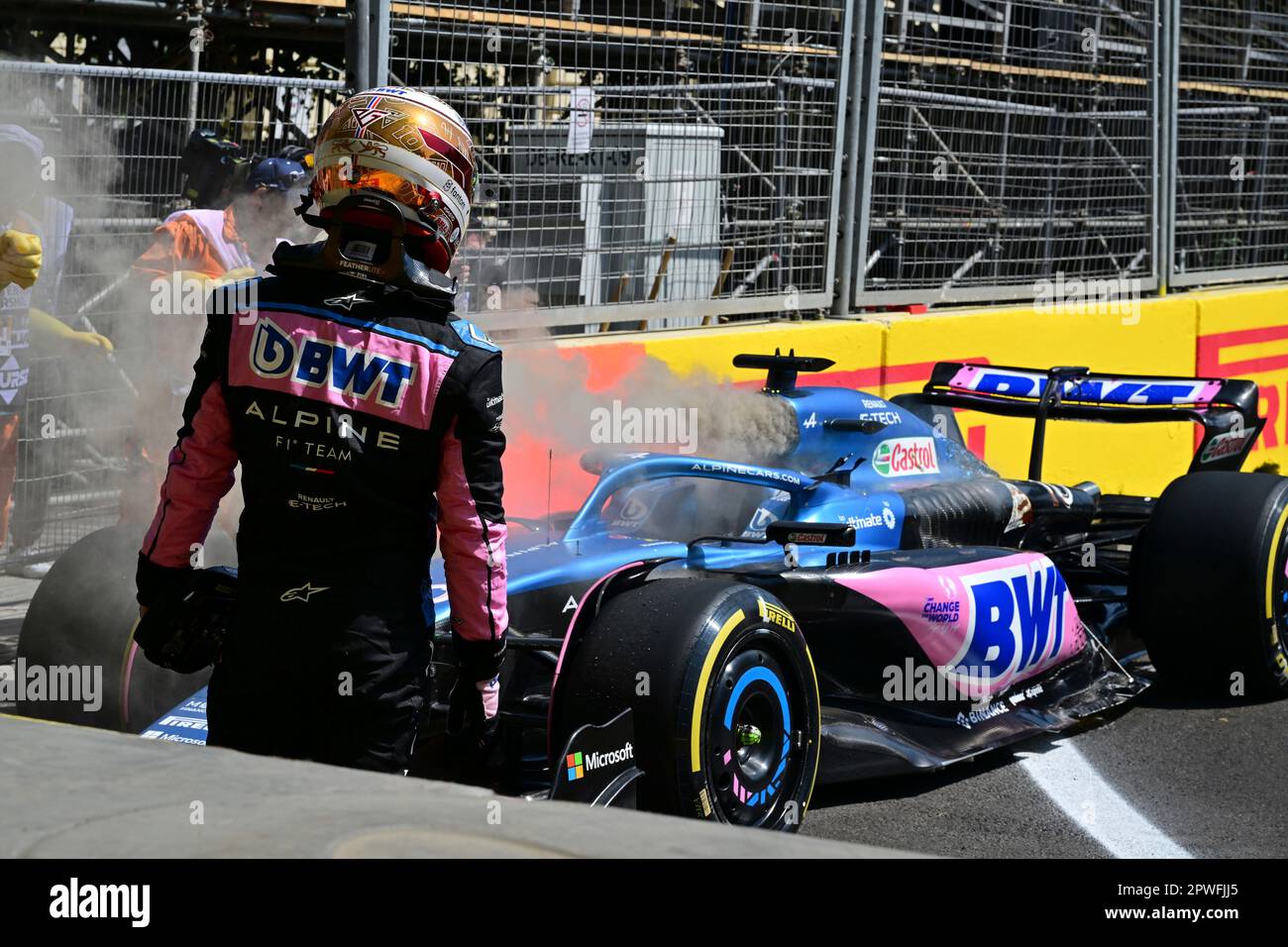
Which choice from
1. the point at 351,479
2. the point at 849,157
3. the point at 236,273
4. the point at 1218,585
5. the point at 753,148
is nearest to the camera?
the point at 351,479

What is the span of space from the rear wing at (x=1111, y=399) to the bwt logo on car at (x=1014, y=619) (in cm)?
120

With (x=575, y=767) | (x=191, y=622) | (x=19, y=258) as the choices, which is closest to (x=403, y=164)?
(x=191, y=622)

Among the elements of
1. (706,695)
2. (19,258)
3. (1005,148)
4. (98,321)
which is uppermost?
(1005,148)

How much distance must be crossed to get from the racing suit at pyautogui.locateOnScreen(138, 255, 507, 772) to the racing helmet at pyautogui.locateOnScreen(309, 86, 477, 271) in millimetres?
159

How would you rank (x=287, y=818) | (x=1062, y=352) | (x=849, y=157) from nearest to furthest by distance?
(x=287, y=818) < (x=849, y=157) < (x=1062, y=352)

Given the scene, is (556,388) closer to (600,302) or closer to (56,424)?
(600,302)

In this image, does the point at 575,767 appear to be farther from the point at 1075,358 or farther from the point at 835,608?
the point at 1075,358

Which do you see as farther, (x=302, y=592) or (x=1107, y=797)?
(x=1107, y=797)

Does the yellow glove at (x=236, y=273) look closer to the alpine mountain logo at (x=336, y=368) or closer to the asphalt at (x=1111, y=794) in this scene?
the asphalt at (x=1111, y=794)

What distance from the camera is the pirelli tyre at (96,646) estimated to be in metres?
4.09

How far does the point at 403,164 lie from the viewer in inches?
105

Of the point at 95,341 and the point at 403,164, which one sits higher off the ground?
the point at 403,164

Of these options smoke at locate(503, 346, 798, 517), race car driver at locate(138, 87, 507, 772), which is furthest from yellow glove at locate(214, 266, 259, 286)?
race car driver at locate(138, 87, 507, 772)

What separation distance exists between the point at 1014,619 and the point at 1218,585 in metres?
0.87
